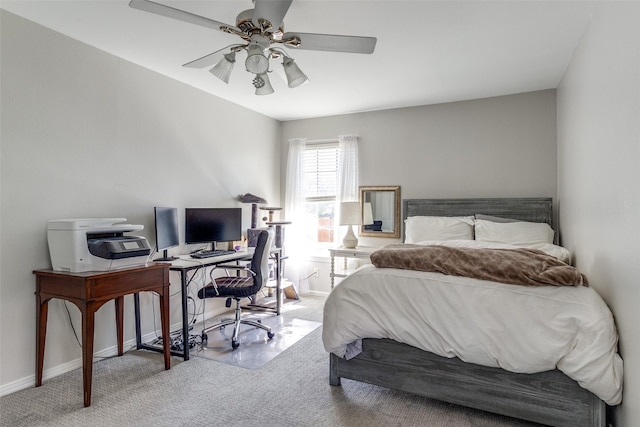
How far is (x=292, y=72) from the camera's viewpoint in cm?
239

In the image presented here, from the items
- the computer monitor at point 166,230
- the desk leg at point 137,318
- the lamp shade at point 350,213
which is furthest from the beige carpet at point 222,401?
the lamp shade at point 350,213

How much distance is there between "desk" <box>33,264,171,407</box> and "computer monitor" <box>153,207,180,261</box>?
0.47m

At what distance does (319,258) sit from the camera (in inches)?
204

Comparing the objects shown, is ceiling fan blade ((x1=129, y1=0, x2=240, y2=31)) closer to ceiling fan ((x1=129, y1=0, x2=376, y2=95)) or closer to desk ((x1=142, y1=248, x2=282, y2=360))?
ceiling fan ((x1=129, y1=0, x2=376, y2=95))

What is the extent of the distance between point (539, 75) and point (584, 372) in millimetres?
2793

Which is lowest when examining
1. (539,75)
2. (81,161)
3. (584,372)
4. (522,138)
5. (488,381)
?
(488,381)

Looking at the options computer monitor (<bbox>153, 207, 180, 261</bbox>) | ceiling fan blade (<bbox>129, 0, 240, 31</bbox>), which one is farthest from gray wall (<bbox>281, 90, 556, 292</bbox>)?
ceiling fan blade (<bbox>129, 0, 240, 31</bbox>)

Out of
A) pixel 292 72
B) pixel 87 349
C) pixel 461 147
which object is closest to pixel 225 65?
pixel 292 72

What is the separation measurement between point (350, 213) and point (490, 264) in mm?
2492

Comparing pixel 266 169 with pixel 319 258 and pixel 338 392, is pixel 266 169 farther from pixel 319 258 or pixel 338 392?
pixel 338 392

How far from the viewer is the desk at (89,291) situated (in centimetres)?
230

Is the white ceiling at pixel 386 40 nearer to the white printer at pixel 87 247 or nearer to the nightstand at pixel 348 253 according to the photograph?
the white printer at pixel 87 247

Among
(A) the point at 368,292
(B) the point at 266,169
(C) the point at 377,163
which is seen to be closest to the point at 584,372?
Answer: (A) the point at 368,292

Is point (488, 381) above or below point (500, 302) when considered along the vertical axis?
below
